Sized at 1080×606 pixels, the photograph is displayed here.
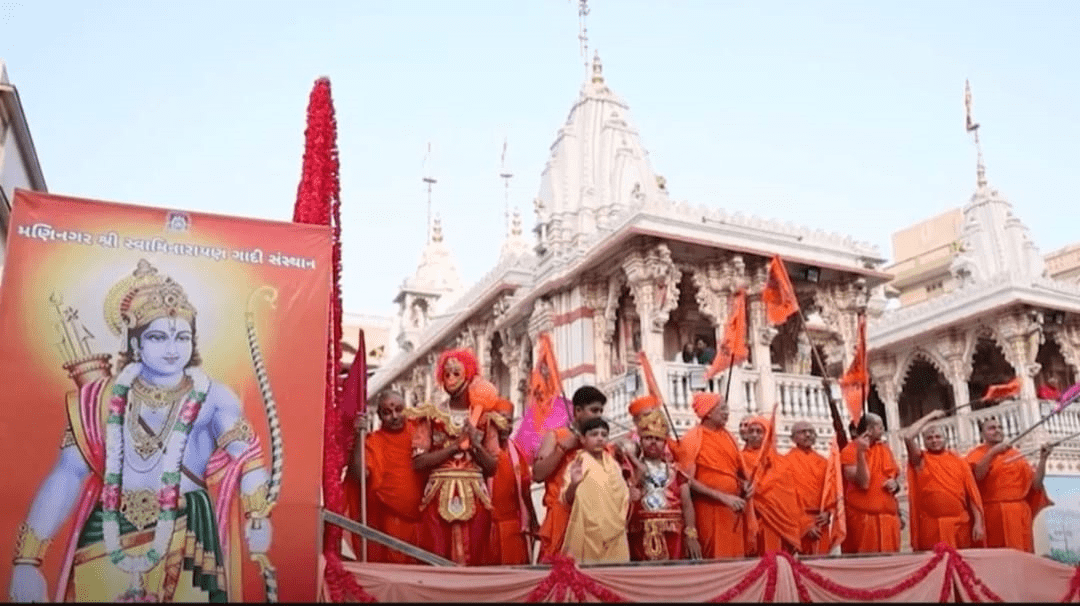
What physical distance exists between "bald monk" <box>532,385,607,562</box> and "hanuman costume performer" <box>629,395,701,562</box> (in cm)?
59

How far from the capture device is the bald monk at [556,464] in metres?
5.30

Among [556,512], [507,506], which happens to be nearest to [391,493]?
[507,506]

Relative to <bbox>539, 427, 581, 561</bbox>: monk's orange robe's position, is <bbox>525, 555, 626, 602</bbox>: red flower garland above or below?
below

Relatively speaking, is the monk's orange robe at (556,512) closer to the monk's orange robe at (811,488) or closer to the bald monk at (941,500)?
the monk's orange robe at (811,488)

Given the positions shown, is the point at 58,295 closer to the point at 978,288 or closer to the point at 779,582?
the point at 779,582

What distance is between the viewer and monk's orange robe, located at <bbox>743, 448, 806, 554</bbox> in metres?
6.28

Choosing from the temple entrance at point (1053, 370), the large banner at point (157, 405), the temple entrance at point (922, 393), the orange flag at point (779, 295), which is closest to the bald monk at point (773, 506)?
the large banner at point (157, 405)

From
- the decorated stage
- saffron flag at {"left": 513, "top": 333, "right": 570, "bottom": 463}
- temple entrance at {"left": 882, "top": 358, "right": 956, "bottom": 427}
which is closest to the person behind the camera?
the decorated stage

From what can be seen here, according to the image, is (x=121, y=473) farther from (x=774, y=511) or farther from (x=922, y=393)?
(x=922, y=393)

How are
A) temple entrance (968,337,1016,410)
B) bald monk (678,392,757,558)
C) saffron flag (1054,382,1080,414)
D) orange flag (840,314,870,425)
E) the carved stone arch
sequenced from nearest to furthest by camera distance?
bald monk (678,392,757,558) → saffron flag (1054,382,1080,414) → orange flag (840,314,870,425) → the carved stone arch → temple entrance (968,337,1016,410)

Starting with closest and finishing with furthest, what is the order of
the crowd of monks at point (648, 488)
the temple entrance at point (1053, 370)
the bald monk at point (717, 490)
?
the crowd of monks at point (648, 488), the bald monk at point (717, 490), the temple entrance at point (1053, 370)

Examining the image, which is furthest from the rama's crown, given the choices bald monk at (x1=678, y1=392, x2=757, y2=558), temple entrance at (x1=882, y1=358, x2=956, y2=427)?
temple entrance at (x1=882, y1=358, x2=956, y2=427)

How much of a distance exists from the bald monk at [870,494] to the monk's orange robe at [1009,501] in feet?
2.78

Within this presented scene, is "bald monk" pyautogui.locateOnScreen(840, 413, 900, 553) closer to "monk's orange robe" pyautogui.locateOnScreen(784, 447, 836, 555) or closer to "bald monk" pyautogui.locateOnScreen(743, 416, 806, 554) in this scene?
"monk's orange robe" pyautogui.locateOnScreen(784, 447, 836, 555)
